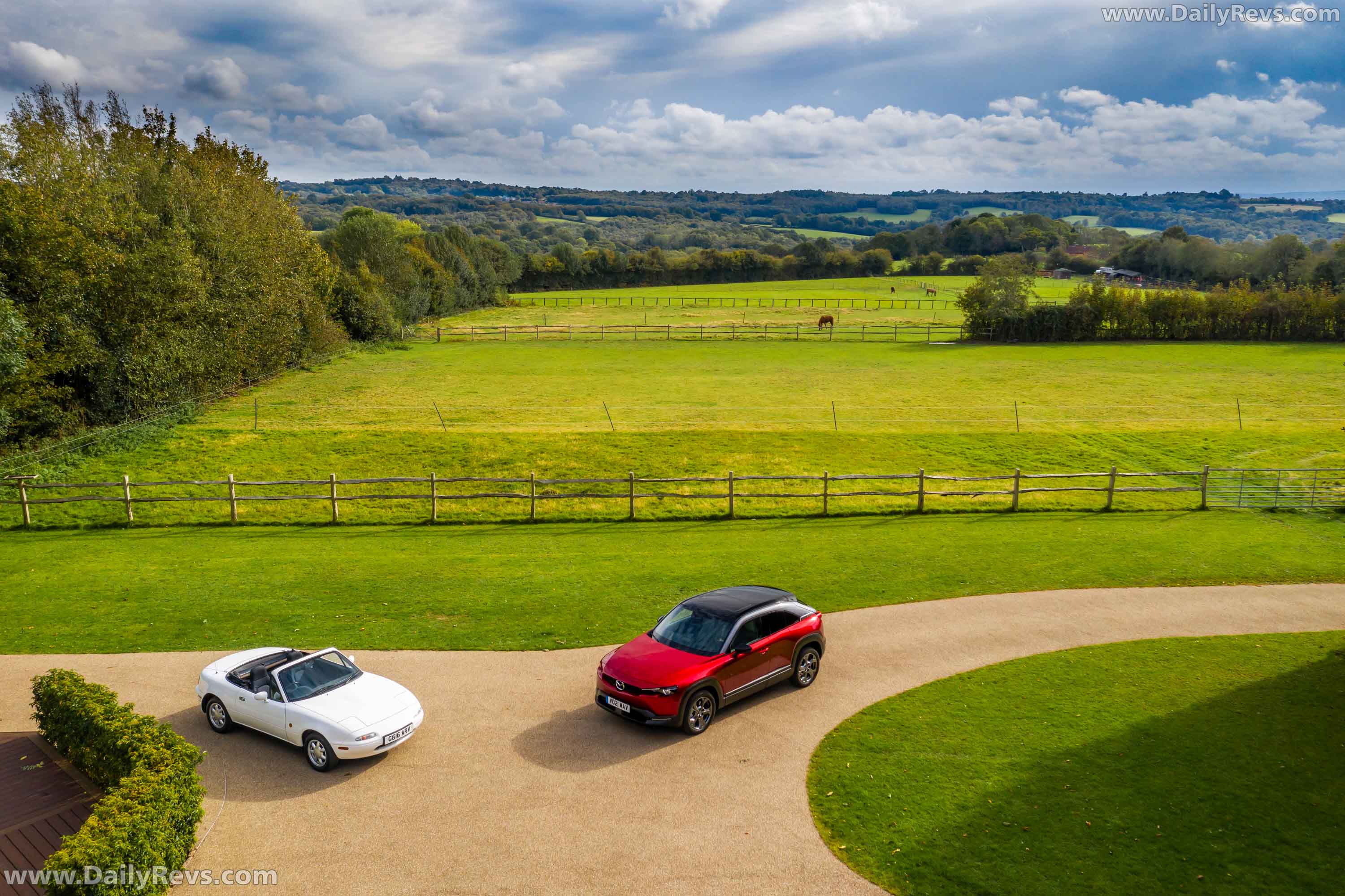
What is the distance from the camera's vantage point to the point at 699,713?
12.5 metres

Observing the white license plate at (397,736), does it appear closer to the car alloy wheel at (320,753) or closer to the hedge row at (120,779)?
the car alloy wheel at (320,753)

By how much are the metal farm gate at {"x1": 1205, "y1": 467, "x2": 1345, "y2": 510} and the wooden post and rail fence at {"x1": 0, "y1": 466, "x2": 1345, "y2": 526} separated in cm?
4

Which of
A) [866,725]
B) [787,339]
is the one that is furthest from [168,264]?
[787,339]

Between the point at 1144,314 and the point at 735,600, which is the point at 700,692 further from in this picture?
the point at 1144,314

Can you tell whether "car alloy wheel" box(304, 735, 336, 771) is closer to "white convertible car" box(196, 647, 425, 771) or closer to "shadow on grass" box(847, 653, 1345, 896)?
"white convertible car" box(196, 647, 425, 771)

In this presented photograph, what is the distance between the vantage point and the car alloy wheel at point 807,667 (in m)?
13.9

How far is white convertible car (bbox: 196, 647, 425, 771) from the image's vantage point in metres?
11.4

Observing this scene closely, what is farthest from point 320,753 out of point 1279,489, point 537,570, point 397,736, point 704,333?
point 704,333

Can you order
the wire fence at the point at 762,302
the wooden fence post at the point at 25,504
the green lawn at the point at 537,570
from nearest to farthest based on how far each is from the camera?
the green lawn at the point at 537,570 → the wooden fence post at the point at 25,504 → the wire fence at the point at 762,302

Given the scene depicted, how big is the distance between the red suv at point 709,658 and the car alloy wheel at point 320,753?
373 centimetres

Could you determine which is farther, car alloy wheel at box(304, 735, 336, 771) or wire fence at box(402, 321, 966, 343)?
wire fence at box(402, 321, 966, 343)

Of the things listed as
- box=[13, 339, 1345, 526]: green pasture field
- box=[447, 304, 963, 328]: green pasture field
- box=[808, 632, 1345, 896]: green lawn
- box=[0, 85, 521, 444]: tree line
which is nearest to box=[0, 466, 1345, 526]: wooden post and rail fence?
box=[13, 339, 1345, 526]: green pasture field

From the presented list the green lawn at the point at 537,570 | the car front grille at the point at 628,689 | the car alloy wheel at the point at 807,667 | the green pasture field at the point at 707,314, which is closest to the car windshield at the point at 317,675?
the green lawn at the point at 537,570

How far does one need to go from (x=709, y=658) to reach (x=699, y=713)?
0.80 meters
